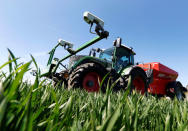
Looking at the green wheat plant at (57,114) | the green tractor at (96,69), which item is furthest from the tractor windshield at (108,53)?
the green wheat plant at (57,114)

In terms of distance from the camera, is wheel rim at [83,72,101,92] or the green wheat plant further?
wheel rim at [83,72,101,92]

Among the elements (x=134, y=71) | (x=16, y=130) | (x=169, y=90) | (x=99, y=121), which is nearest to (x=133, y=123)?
(x=99, y=121)

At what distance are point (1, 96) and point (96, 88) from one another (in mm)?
3641

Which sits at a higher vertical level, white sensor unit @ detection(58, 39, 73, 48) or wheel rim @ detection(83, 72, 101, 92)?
white sensor unit @ detection(58, 39, 73, 48)

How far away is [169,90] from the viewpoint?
6656 mm

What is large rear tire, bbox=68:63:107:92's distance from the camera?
3.21 metres

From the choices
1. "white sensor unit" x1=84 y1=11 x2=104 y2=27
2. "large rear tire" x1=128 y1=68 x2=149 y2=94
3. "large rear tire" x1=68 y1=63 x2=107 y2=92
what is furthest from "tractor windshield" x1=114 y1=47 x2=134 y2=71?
"white sensor unit" x1=84 y1=11 x2=104 y2=27

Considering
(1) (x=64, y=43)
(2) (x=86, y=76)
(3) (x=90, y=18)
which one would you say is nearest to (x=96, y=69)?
(2) (x=86, y=76)

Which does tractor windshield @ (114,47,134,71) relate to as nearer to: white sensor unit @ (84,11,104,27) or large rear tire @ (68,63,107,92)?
large rear tire @ (68,63,107,92)

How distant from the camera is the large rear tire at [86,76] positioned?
3209 millimetres

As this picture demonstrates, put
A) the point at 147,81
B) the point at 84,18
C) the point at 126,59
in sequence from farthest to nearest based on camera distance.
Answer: the point at 126,59 < the point at 147,81 < the point at 84,18

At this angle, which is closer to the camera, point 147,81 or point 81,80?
point 81,80

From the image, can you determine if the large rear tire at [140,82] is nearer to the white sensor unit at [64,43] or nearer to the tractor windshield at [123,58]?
the tractor windshield at [123,58]

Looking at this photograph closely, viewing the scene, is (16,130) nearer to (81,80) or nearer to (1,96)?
(1,96)
